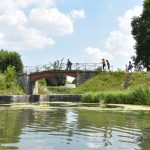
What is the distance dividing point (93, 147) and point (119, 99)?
87.5ft

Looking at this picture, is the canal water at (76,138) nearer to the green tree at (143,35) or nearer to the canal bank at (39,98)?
the canal bank at (39,98)

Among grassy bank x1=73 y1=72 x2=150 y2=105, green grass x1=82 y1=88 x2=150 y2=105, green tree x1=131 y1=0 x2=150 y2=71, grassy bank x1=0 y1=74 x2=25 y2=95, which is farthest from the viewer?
green tree x1=131 y1=0 x2=150 y2=71

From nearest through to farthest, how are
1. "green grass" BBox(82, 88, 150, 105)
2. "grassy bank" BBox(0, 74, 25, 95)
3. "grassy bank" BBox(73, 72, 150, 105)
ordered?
"green grass" BBox(82, 88, 150, 105) < "grassy bank" BBox(73, 72, 150, 105) < "grassy bank" BBox(0, 74, 25, 95)

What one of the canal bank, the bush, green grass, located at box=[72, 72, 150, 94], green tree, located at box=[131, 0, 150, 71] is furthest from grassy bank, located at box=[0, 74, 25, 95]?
the bush

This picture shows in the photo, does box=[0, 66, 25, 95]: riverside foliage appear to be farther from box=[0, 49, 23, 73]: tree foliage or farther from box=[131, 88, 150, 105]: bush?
box=[0, 49, 23, 73]: tree foliage

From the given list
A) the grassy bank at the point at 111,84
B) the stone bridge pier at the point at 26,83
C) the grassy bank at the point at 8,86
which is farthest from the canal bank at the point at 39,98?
the stone bridge pier at the point at 26,83

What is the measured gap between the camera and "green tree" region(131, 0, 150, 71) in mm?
64750

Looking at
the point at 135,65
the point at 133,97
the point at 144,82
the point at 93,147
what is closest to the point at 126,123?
the point at 93,147

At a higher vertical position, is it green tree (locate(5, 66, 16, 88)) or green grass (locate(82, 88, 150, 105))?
green tree (locate(5, 66, 16, 88))

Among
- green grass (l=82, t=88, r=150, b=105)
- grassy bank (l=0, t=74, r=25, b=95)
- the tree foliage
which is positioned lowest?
green grass (l=82, t=88, r=150, b=105)

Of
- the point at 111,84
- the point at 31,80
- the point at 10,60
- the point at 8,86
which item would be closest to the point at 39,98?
the point at 111,84

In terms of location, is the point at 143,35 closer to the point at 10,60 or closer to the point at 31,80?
the point at 31,80

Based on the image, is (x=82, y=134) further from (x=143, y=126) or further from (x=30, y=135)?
(x=143, y=126)

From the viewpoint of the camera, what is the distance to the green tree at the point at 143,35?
6475 cm
